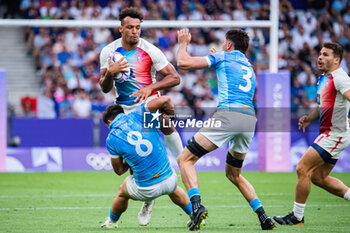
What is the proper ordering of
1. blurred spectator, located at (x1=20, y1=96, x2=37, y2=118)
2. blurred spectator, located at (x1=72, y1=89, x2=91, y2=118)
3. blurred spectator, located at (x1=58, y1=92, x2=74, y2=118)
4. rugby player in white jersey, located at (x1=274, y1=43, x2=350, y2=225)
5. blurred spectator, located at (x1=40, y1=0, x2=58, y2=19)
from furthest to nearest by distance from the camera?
blurred spectator, located at (x1=40, y1=0, x2=58, y2=19) → blurred spectator, located at (x1=72, y1=89, x2=91, y2=118) → blurred spectator, located at (x1=58, y1=92, x2=74, y2=118) → blurred spectator, located at (x1=20, y1=96, x2=37, y2=118) → rugby player in white jersey, located at (x1=274, y1=43, x2=350, y2=225)

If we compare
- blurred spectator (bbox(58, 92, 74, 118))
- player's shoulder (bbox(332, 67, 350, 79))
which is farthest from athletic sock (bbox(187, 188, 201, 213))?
blurred spectator (bbox(58, 92, 74, 118))

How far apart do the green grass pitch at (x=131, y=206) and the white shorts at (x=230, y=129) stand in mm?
995

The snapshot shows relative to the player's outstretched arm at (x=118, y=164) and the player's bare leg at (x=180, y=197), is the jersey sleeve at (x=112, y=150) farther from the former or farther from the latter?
the player's bare leg at (x=180, y=197)

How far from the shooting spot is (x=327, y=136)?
7602mm

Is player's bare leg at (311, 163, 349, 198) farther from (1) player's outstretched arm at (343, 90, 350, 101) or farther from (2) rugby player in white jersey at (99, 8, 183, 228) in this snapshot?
(2) rugby player in white jersey at (99, 8, 183, 228)

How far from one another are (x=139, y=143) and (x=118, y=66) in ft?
3.32

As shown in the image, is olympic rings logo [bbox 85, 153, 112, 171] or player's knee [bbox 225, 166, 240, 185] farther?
olympic rings logo [bbox 85, 153, 112, 171]

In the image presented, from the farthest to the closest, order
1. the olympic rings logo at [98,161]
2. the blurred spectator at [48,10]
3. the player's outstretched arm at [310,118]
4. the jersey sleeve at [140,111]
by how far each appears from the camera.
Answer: the blurred spectator at [48,10] < the olympic rings logo at [98,161] < the player's outstretched arm at [310,118] < the jersey sleeve at [140,111]

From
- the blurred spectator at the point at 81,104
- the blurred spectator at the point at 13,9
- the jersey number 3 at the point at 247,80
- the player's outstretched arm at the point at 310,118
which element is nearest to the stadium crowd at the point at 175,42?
the blurred spectator at the point at 81,104

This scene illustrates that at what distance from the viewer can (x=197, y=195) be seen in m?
6.51

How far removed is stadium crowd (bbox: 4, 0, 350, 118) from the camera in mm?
17750

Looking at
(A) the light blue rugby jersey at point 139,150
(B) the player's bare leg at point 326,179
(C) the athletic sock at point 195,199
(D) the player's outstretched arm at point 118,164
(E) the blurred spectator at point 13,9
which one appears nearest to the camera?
(C) the athletic sock at point 195,199

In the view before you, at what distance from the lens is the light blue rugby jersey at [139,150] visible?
6.50m

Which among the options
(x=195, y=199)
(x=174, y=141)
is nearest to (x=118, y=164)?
(x=195, y=199)
